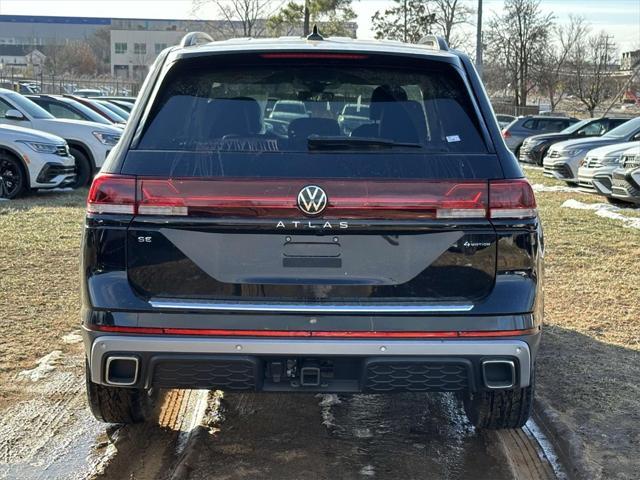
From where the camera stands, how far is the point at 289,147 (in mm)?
3074

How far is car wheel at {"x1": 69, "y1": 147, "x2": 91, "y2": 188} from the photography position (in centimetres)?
1454

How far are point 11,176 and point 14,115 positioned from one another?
211 centimetres

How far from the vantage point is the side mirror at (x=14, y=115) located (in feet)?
45.9

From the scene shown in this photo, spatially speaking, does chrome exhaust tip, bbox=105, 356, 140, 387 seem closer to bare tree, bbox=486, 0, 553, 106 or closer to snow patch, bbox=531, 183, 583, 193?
snow patch, bbox=531, 183, 583, 193

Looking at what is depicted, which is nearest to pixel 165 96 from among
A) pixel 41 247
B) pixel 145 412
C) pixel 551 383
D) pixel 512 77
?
pixel 145 412

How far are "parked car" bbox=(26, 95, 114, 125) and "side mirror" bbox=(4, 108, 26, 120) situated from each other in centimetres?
194

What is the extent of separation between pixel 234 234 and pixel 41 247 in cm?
617

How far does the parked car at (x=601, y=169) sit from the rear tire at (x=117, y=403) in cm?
1115

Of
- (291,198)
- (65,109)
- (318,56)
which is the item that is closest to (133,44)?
(65,109)

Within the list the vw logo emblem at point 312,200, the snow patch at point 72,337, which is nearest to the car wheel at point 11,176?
the snow patch at point 72,337

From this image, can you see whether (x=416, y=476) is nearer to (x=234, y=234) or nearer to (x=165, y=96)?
(x=234, y=234)

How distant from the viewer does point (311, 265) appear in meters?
3.01

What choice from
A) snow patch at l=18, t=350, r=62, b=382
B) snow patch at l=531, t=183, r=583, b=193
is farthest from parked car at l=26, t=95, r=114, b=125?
snow patch at l=18, t=350, r=62, b=382

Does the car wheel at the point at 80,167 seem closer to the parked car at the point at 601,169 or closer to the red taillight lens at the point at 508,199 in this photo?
the parked car at the point at 601,169
